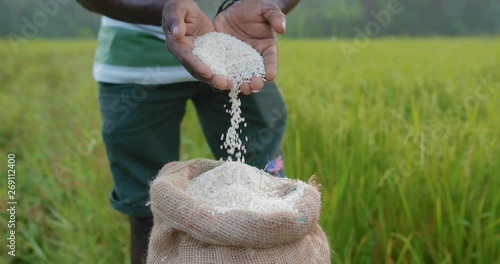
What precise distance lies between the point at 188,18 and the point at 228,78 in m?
0.18

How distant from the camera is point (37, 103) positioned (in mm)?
4344

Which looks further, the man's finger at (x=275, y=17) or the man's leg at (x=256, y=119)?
the man's leg at (x=256, y=119)

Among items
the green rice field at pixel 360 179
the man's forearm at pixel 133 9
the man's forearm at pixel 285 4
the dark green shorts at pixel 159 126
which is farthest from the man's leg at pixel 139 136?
the green rice field at pixel 360 179

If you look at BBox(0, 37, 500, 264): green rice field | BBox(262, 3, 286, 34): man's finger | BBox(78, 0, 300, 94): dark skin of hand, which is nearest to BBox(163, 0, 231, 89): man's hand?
BBox(78, 0, 300, 94): dark skin of hand

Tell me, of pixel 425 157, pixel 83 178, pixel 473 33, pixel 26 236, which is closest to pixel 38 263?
pixel 26 236

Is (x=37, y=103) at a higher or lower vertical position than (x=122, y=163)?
lower

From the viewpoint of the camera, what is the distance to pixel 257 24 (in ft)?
4.33

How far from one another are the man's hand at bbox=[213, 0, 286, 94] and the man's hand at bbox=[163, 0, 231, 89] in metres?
0.04

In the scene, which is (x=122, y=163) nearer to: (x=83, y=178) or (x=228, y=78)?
(x=228, y=78)

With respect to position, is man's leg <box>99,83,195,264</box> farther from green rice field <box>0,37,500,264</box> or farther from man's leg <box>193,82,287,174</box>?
green rice field <box>0,37,500,264</box>

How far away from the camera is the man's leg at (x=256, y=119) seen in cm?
151

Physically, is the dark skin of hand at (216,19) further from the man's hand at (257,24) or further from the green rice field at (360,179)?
the green rice field at (360,179)

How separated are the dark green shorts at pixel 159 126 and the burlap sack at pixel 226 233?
45 cm

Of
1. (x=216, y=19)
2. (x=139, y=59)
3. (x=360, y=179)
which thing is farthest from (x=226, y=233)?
(x=360, y=179)
